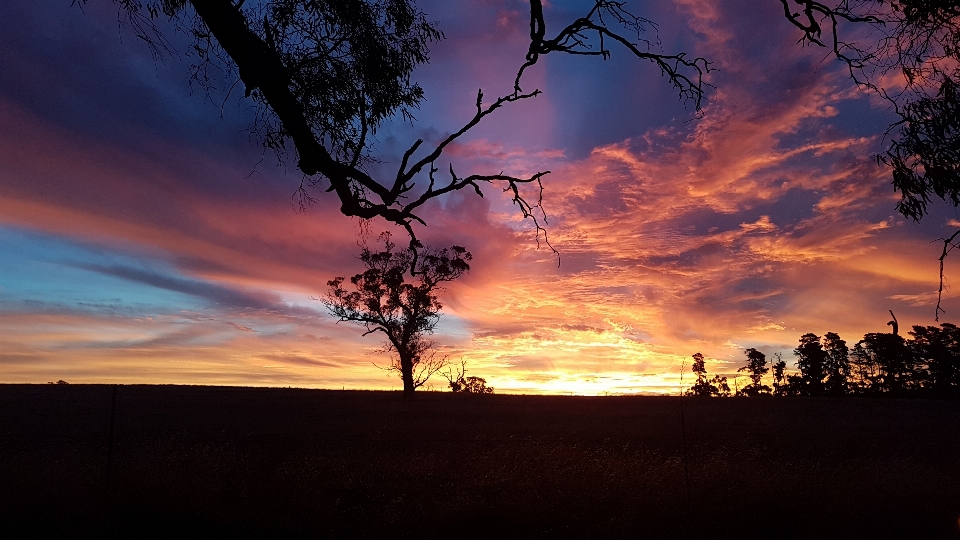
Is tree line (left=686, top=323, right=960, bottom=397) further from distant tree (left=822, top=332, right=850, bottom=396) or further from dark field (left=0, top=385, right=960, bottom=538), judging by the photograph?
dark field (left=0, top=385, right=960, bottom=538)

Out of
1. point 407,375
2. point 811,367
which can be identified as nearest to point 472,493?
point 407,375

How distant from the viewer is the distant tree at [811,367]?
6562 cm

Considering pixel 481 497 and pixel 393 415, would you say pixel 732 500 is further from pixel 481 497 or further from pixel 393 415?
pixel 393 415

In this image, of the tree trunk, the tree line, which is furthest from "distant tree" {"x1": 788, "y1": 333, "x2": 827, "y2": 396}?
the tree trunk

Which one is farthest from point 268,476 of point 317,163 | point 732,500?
point 732,500

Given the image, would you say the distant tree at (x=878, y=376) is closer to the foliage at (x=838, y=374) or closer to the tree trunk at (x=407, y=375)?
the foliage at (x=838, y=374)

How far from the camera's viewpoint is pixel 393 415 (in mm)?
28641

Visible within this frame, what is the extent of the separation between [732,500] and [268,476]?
23.6ft

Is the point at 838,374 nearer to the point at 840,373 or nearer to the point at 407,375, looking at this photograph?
the point at 840,373

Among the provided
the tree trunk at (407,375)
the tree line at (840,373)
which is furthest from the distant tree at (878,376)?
the tree trunk at (407,375)

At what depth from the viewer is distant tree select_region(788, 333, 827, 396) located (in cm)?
6562

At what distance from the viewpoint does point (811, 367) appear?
2633 inches

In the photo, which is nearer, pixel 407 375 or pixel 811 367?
pixel 407 375

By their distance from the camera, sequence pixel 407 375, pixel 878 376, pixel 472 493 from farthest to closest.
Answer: pixel 878 376 → pixel 407 375 → pixel 472 493
